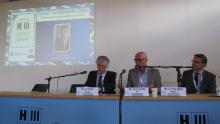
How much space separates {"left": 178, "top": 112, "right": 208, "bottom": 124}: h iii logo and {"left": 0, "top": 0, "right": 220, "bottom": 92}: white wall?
6.13 ft

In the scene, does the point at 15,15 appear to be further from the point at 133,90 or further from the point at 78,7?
the point at 133,90

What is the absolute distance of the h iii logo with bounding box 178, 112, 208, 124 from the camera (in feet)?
7.14

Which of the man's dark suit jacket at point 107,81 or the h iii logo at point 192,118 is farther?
the man's dark suit jacket at point 107,81

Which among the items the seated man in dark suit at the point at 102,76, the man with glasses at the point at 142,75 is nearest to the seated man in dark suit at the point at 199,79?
the man with glasses at the point at 142,75

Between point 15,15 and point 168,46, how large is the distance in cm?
268

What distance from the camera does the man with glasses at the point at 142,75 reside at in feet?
11.0

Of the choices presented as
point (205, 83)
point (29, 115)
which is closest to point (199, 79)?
point (205, 83)

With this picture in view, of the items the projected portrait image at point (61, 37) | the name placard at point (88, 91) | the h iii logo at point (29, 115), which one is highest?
the projected portrait image at point (61, 37)

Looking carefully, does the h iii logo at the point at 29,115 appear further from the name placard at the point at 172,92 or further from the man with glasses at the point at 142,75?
the man with glasses at the point at 142,75

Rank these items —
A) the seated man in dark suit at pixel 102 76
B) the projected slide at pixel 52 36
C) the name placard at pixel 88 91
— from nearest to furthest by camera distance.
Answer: the name placard at pixel 88 91 < the seated man in dark suit at pixel 102 76 < the projected slide at pixel 52 36

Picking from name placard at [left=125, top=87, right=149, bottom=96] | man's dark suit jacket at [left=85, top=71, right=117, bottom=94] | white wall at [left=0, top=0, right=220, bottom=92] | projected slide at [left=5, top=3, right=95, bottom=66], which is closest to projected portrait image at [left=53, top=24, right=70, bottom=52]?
projected slide at [left=5, top=3, right=95, bottom=66]

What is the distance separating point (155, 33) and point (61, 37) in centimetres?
152

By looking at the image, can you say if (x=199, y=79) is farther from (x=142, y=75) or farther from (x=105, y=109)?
(x=105, y=109)

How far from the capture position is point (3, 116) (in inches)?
106
